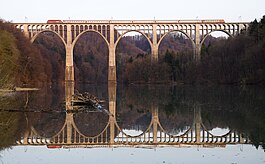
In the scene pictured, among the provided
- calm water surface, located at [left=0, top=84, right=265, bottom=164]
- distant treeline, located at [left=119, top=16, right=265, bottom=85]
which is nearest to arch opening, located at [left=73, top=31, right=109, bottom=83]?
distant treeline, located at [left=119, top=16, right=265, bottom=85]

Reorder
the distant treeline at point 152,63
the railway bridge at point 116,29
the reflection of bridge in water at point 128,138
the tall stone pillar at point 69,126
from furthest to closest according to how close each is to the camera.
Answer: the railway bridge at point 116,29
the distant treeline at point 152,63
the tall stone pillar at point 69,126
the reflection of bridge in water at point 128,138

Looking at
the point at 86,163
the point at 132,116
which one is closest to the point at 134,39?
the point at 132,116

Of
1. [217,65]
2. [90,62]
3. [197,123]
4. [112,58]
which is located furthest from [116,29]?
[197,123]

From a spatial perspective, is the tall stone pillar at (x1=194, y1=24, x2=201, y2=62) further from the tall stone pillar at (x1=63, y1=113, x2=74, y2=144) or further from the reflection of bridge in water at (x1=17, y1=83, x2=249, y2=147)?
the reflection of bridge in water at (x1=17, y1=83, x2=249, y2=147)

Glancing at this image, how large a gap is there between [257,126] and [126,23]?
52.0 m

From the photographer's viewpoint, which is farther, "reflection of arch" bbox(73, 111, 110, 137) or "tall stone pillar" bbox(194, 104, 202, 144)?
"reflection of arch" bbox(73, 111, 110, 137)

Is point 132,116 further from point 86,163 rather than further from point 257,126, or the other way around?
point 86,163

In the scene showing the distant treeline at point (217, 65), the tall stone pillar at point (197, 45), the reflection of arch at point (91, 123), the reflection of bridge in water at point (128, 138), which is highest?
the tall stone pillar at point (197, 45)

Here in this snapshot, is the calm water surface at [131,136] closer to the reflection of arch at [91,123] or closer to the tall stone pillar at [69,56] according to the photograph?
the reflection of arch at [91,123]

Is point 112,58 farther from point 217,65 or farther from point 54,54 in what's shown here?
point 54,54

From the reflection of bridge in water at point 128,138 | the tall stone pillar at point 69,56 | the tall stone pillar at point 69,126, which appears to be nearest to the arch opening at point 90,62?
the tall stone pillar at point 69,56

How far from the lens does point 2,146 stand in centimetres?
1088

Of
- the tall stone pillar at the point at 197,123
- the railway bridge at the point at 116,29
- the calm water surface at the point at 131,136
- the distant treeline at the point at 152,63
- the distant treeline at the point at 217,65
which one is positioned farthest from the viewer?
the railway bridge at the point at 116,29

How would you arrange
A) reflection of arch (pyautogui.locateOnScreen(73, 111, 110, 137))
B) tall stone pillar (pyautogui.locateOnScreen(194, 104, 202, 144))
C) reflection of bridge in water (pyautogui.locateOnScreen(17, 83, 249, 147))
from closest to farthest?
reflection of bridge in water (pyautogui.locateOnScreen(17, 83, 249, 147)), tall stone pillar (pyautogui.locateOnScreen(194, 104, 202, 144)), reflection of arch (pyautogui.locateOnScreen(73, 111, 110, 137))
